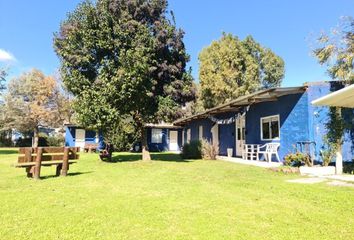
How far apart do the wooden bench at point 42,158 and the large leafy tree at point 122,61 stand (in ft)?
14.4

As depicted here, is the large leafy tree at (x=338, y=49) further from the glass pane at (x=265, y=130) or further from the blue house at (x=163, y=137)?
the blue house at (x=163, y=137)

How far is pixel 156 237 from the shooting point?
4.14 m

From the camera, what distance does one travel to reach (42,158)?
9844 millimetres

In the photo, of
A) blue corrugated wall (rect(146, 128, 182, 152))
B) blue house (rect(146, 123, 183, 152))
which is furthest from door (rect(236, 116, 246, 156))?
blue corrugated wall (rect(146, 128, 182, 152))

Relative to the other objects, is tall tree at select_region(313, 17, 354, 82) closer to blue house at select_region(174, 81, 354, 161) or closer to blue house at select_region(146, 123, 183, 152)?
blue house at select_region(174, 81, 354, 161)

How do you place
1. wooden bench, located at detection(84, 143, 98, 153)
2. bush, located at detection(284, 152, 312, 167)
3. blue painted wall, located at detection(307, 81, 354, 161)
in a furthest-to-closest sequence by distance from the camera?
wooden bench, located at detection(84, 143, 98, 153) → blue painted wall, located at detection(307, 81, 354, 161) → bush, located at detection(284, 152, 312, 167)

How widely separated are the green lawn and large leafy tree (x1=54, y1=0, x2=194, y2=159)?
6.76 m

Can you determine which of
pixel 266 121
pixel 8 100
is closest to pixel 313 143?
pixel 266 121

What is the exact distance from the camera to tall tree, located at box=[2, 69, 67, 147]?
115ft

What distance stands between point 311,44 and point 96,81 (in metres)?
11.5

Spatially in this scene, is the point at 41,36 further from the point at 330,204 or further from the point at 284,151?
the point at 330,204

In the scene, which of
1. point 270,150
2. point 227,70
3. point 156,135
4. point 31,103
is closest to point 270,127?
point 270,150

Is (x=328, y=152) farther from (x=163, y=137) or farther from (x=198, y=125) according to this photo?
(x=163, y=137)

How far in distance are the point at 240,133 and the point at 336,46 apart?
6915mm
